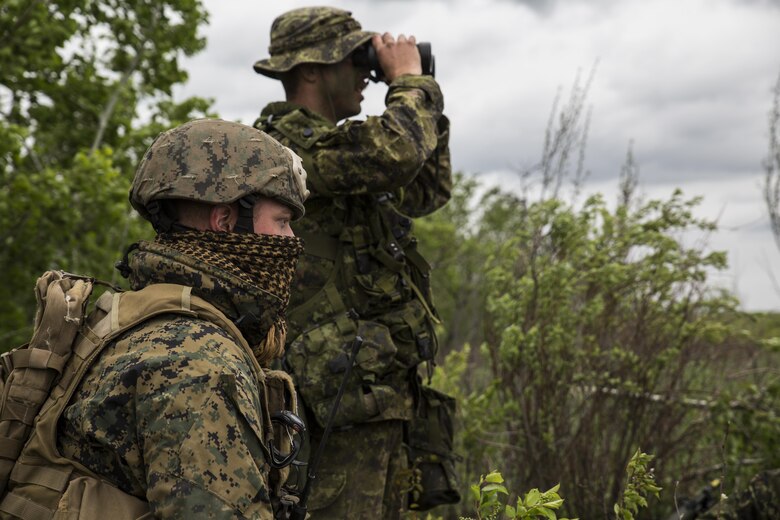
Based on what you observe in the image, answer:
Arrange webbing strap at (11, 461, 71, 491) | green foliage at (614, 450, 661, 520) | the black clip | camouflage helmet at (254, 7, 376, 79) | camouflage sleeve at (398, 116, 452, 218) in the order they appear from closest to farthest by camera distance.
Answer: webbing strap at (11, 461, 71, 491) → the black clip → green foliage at (614, 450, 661, 520) → camouflage helmet at (254, 7, 376, 79) → camouflage sleeve at (398, 116, 452, 218)

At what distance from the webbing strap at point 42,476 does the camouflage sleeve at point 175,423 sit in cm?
4

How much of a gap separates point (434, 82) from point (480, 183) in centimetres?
1461

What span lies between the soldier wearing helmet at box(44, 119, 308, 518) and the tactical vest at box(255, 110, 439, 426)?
106cm

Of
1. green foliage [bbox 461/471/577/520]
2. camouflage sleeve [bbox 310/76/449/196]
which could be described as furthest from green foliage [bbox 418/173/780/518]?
green foliage [bbox 461/471/577/520]

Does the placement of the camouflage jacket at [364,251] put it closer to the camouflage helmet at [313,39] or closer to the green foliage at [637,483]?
the camouflage helmet at [313,39]

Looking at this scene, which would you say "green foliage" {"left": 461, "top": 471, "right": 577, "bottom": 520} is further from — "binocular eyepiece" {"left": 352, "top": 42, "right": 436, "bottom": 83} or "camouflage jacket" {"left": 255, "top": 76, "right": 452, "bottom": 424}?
"binocular eyepiece" {"left": 352, "top": 42, "right": 436, "bottom": 83}

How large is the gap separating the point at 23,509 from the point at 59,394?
0.22 m

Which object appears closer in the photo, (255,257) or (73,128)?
(255,257)

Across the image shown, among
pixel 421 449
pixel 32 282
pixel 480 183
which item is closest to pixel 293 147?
pixel 421 449

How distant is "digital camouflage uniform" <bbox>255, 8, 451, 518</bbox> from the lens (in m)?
2.99

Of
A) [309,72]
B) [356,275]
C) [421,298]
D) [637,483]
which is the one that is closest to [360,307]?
[356,275]

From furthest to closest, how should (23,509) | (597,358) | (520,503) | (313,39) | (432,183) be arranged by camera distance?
(597,358) < (432,183) < (313,39) < (520,503) < (23,509)

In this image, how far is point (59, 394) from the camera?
1.62 meters

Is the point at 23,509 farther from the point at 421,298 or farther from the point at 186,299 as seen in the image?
the point at 421,298
